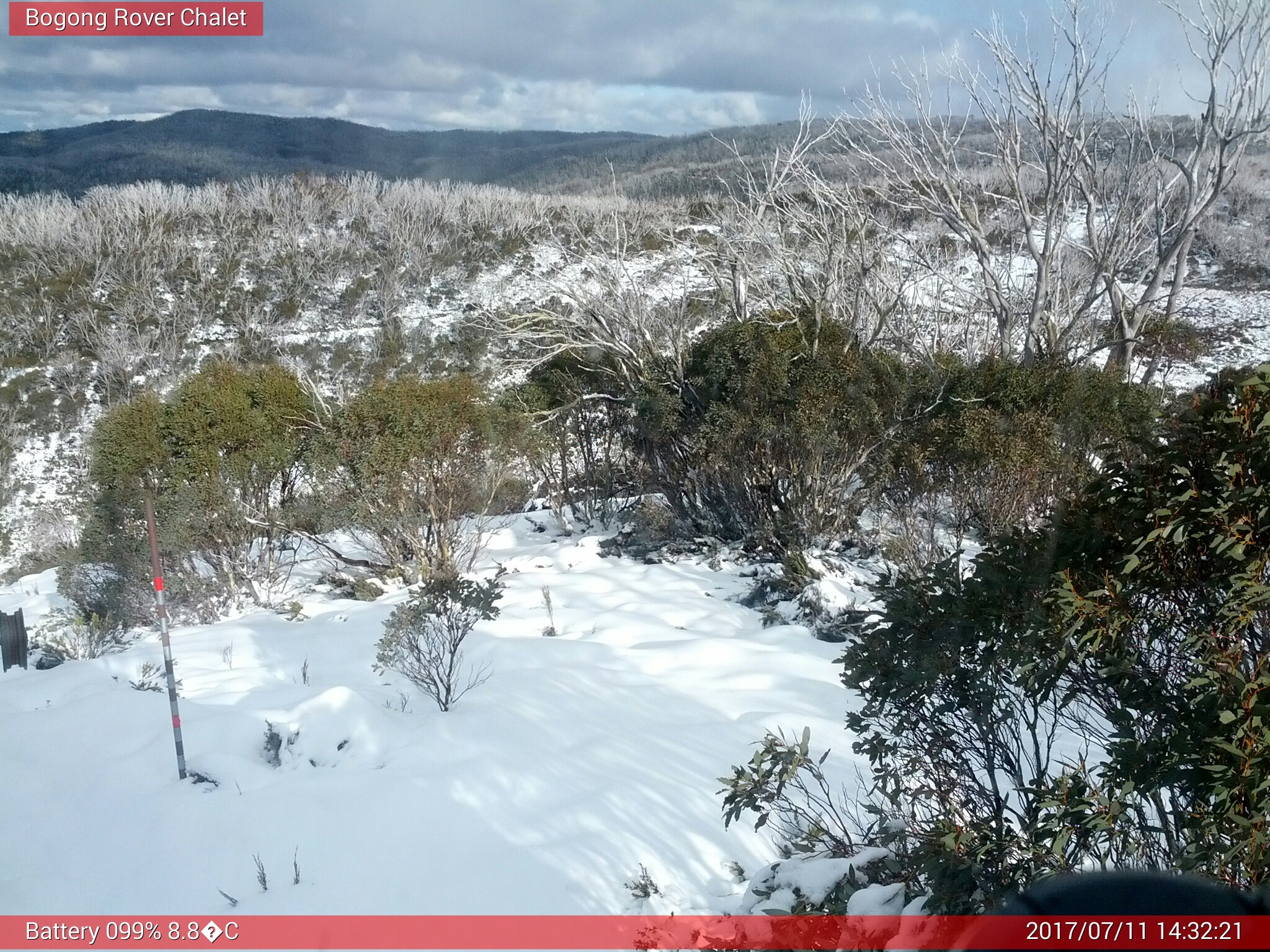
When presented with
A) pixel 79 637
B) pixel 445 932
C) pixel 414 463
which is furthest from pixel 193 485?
pixel 445 932

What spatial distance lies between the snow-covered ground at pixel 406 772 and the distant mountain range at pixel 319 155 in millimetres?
38143

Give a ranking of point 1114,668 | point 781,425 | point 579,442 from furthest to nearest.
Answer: point 579,442, point 781,425, point 1114,668

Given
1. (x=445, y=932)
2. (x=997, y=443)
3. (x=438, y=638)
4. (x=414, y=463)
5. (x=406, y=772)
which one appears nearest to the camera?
(x=445, y=932)

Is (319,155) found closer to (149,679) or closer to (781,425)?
(781,425)

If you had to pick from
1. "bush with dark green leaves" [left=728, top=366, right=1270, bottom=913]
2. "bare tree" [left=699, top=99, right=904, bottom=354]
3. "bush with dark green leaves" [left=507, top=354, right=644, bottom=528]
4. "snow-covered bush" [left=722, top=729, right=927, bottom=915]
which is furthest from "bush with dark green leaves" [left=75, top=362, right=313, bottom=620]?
"bush with dark green leaves" [left=728, top=366, right=1270, bottom=913]

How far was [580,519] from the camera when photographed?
11.4 meters

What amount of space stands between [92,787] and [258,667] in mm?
1990

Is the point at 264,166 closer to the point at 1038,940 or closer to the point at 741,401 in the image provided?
the point at 741,401

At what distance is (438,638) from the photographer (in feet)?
18.7

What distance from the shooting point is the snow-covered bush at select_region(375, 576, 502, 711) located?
544 centimetres

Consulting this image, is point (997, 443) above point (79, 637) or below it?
above

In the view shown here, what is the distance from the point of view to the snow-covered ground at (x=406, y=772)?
142 inches

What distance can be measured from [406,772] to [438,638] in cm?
136

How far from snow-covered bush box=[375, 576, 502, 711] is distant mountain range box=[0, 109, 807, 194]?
125 ft
